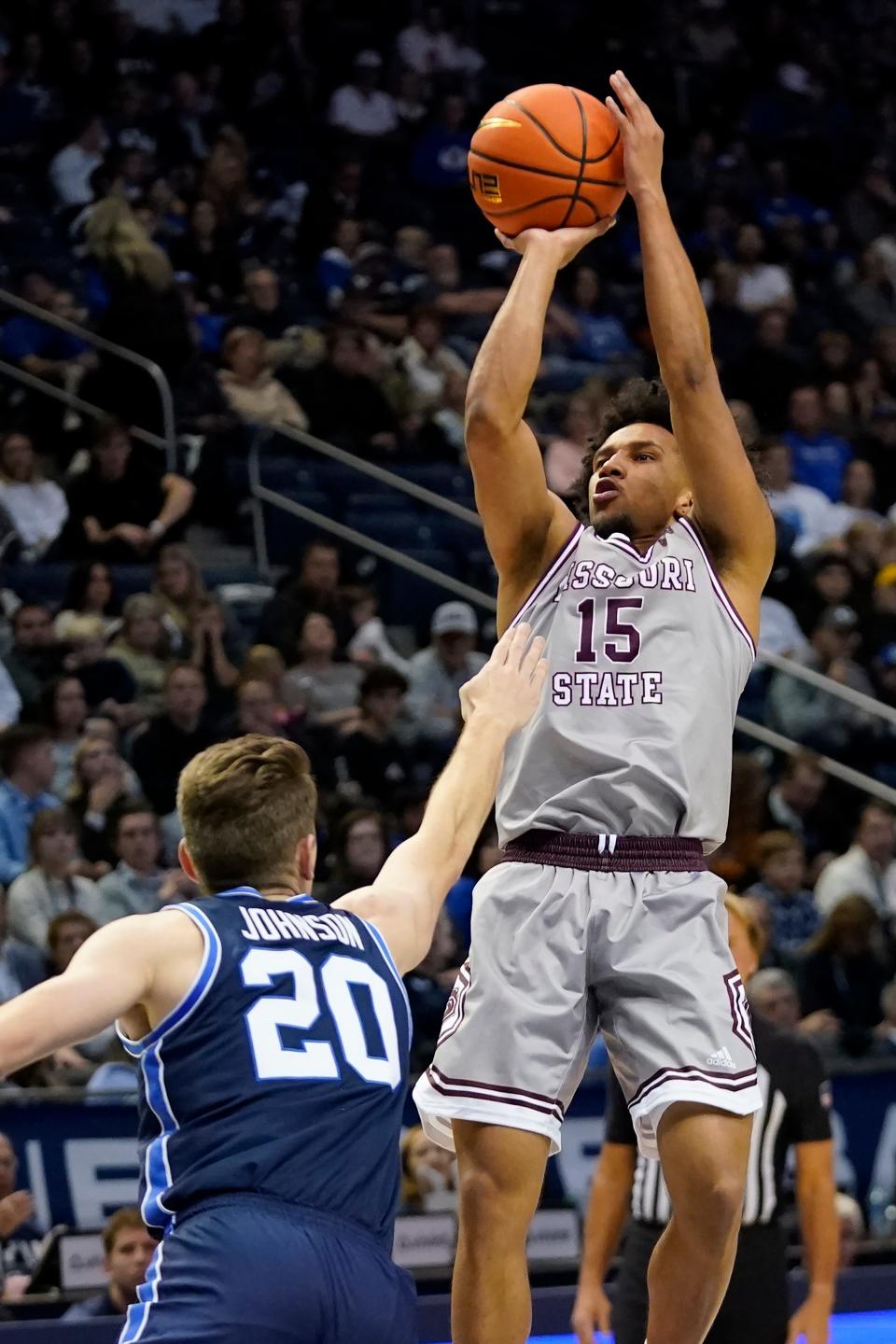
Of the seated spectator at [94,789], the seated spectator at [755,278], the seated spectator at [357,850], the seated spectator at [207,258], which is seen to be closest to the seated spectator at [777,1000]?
the seated spectator at [357,850]

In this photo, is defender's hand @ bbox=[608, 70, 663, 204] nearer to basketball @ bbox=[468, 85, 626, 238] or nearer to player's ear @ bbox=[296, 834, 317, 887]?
basketball @ bbox=[468, 85, 626, 238]

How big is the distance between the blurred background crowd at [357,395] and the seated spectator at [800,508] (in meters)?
0.03

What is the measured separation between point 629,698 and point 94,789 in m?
5.43

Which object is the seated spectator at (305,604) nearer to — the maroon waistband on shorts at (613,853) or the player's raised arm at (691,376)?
the player's raised arm at (691,376)

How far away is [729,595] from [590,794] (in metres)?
0.58

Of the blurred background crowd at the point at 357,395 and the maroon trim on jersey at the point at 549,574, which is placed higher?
the blurred background crowd at the point at 357,395

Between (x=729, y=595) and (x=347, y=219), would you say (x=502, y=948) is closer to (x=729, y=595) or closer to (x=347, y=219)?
(x=729, y=595)

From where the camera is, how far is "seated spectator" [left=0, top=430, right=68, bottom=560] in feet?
37.6

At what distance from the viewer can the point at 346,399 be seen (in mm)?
13297

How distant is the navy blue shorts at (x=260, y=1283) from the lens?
3512 millimetres

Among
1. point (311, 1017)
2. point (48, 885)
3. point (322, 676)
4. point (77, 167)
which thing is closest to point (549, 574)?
point (311, 1017)

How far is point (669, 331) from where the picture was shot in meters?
4.72

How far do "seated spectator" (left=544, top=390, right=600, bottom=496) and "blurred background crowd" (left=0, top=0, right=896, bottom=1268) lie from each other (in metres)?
0.03

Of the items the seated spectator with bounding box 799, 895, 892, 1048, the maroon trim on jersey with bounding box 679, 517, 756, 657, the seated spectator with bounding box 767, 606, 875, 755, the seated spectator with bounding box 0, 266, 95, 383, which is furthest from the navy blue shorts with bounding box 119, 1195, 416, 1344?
the seated spectator with bounding box 0, 266, 95, 383
